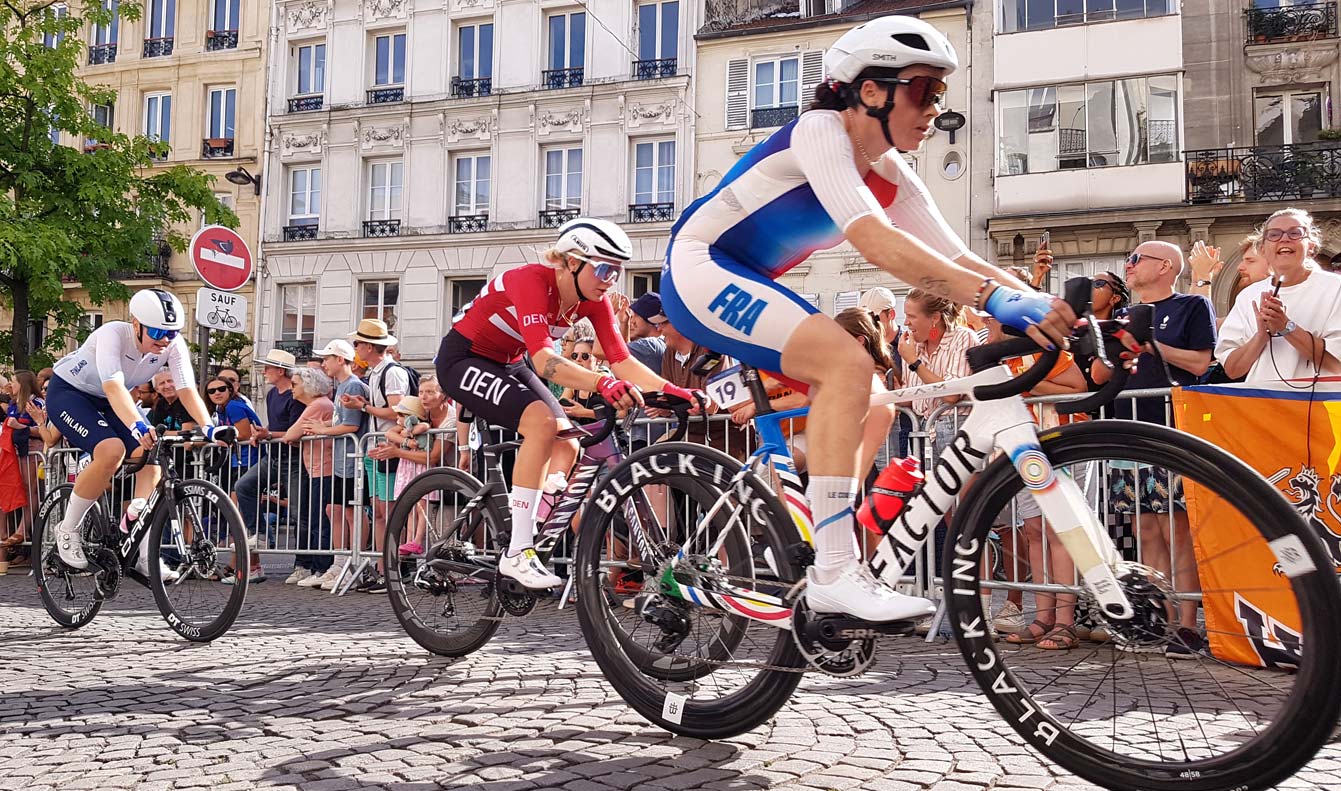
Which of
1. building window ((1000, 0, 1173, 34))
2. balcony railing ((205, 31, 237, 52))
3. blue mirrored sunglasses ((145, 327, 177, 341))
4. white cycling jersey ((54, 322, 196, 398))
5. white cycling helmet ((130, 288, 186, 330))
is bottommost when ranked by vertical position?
white cycling jersey ((54, 322, 196, 398))

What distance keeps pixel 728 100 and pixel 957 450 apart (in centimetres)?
2762

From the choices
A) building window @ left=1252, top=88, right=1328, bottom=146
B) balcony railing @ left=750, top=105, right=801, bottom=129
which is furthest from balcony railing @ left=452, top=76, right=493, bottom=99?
Answer: building window @ left=1252, top=88, right=1328, bottom=146

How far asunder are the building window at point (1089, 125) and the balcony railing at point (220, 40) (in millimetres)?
23794

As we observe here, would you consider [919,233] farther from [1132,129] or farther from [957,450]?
[1132,129]

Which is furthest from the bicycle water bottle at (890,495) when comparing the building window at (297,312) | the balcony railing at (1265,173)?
the building window at (297,312)

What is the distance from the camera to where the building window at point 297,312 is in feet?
111

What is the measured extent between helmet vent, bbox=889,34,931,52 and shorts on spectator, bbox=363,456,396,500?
268 inches

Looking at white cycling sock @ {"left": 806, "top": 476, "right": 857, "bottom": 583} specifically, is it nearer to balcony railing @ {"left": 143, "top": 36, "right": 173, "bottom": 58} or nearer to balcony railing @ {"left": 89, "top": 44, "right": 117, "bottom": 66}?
balcony railing @ {"left": 143, "top": 36, "right": 173, "bottom": 58}

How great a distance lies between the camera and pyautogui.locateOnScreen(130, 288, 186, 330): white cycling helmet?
22.8ft

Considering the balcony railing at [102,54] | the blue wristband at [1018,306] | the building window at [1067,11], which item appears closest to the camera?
the blue wristband at [1018,306]

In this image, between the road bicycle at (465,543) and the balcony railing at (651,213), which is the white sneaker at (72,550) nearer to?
the road bicycle at (465,543)

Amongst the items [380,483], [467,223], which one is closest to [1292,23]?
[467,223]

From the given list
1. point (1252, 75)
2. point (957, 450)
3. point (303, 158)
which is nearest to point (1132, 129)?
point (1252, 75)

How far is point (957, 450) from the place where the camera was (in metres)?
3.29
